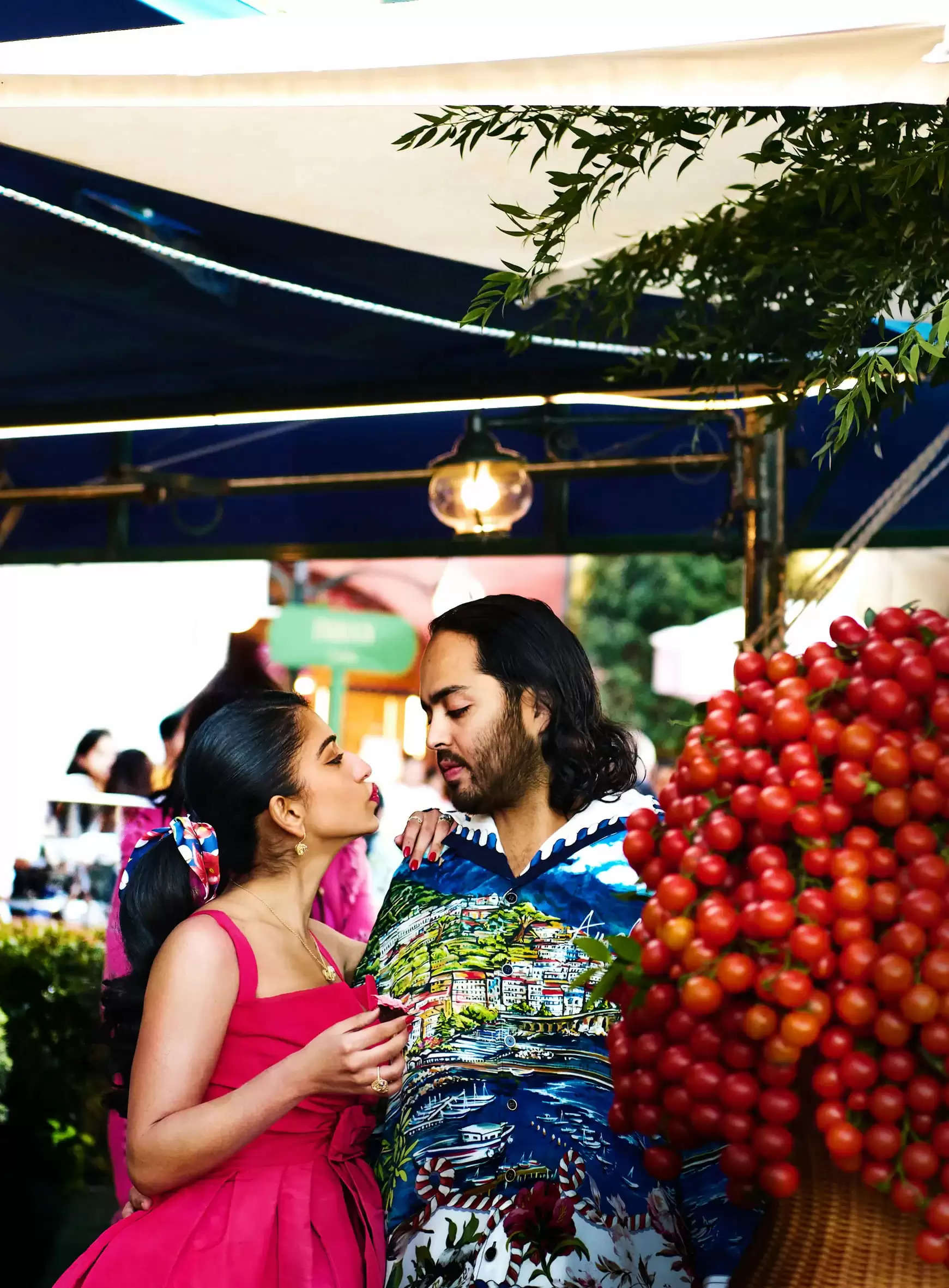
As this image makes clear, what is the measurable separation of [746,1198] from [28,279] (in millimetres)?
2365

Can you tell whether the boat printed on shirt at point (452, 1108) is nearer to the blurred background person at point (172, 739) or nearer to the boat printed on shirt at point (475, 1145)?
the boat printed on shirt at point (475, 1145)

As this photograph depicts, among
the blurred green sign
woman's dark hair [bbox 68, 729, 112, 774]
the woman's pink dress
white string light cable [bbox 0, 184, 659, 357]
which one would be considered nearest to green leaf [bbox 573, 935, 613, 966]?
the woman's pink dress

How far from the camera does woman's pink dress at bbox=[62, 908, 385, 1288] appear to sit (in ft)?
5.39

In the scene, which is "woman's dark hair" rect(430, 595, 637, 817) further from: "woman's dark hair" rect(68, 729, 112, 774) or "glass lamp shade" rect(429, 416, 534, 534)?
"woman's dark hair" rect(68, 729, 112, 774)

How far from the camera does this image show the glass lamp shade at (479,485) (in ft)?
13.4

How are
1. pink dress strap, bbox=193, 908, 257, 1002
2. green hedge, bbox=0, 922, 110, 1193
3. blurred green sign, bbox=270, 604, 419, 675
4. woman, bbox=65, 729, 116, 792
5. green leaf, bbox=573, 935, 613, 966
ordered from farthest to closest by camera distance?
woman, bbox=65, 729, 116, 792 < blurred green sign, bbox=270, 604, 419, 675 < green hedge, bbox=0, 922, 110, 1193 < pink dress strap, bbox=193, 908, 257, 1002 < green leaf, bbox=573, 935, 613, 966

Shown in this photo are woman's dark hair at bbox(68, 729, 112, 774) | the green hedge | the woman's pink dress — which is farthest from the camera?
woman's dark hair at bbox(68, 729, 112, 774)

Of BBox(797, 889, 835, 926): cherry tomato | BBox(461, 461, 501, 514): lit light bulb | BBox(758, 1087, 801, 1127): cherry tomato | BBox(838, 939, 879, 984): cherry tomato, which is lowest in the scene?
BBox(758, 1087, 801, 1127): cherry tomato

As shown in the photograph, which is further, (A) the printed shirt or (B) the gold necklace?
(B) the gold necklace

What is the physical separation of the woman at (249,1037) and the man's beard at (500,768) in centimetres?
16

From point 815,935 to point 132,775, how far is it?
14.5 feet

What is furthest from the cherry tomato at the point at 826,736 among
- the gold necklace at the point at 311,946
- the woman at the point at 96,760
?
the woman at the point at 96,760

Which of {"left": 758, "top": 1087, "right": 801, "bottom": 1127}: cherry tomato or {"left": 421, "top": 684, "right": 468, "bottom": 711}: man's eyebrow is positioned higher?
{"left": 421, "top": 684, "right": 468, "bottom": 711}: man's eyebrow

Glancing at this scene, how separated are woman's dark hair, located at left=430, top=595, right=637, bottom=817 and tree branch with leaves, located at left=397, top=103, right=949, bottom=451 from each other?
470 millimetres
